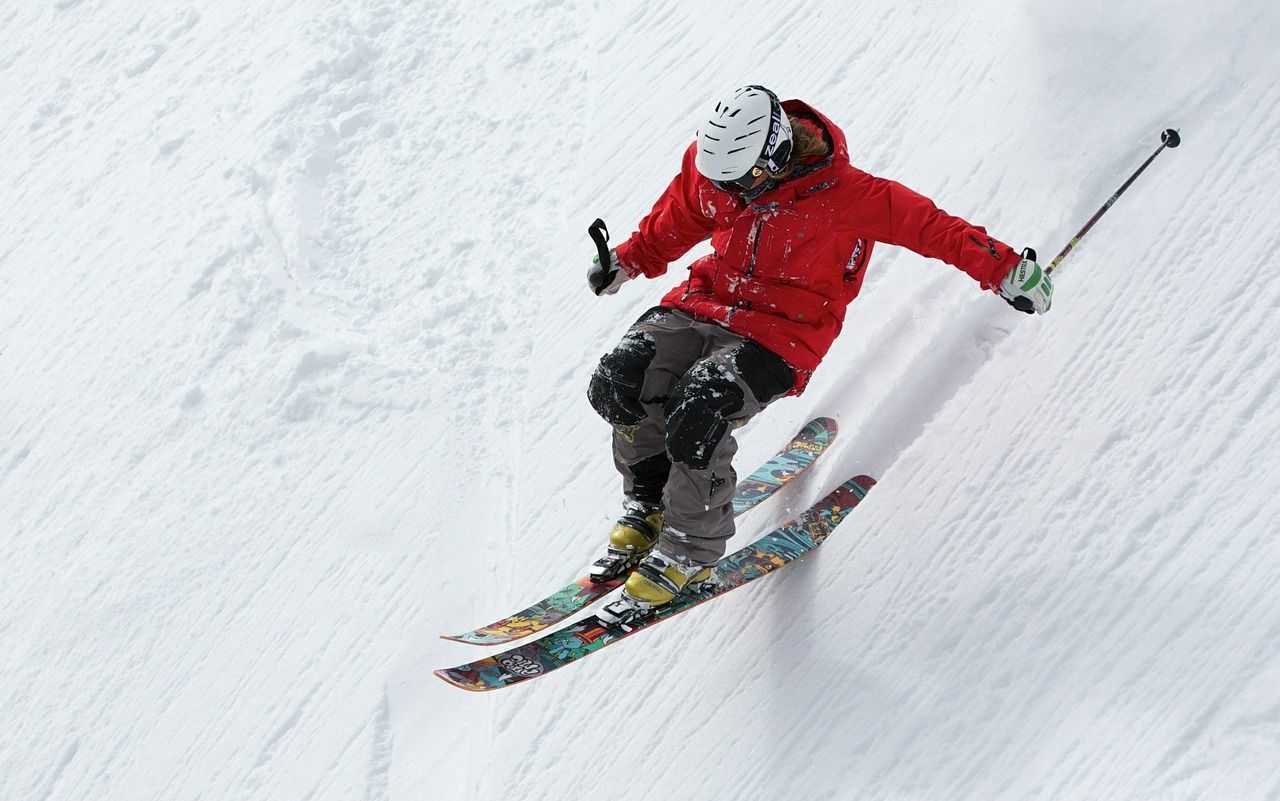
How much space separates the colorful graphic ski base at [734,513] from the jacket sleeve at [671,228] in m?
0.98

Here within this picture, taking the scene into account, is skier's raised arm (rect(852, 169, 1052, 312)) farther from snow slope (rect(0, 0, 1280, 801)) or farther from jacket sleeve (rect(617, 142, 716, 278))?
snow slope (rect(0, 0, 1280, 801))

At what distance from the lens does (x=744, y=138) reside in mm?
4059

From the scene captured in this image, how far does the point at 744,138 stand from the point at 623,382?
95cm

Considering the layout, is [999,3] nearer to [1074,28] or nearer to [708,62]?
[1074,28]

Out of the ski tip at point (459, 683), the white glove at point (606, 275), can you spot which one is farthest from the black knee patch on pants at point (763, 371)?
the ski tip at point (459, 683)

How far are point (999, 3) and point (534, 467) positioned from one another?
141 inches

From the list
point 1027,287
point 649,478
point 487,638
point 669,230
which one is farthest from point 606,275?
point 1027,287

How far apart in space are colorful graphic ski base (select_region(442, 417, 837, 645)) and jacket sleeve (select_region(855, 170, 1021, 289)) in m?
1.22

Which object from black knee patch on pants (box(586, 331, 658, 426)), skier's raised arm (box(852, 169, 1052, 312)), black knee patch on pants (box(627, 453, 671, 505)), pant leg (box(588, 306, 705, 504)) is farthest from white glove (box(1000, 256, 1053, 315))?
black knee patch on pants (box(627, 453, 671, 505))

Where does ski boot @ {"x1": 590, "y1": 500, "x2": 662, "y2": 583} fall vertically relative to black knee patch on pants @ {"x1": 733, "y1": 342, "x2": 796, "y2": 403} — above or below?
below

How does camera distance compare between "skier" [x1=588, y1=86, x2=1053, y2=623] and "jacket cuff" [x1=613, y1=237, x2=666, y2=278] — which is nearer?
"skier" [x1=588, y1=86, x2=1053, y2=623]

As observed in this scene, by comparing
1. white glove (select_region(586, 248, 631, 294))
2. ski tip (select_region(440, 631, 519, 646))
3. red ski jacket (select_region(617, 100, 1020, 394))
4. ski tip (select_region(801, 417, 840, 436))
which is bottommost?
ski tip (select_region(440, 631, 519, 646))

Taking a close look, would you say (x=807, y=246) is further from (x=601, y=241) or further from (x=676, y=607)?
(x=676, y=607)

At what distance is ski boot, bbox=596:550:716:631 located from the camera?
4238 millimetres
